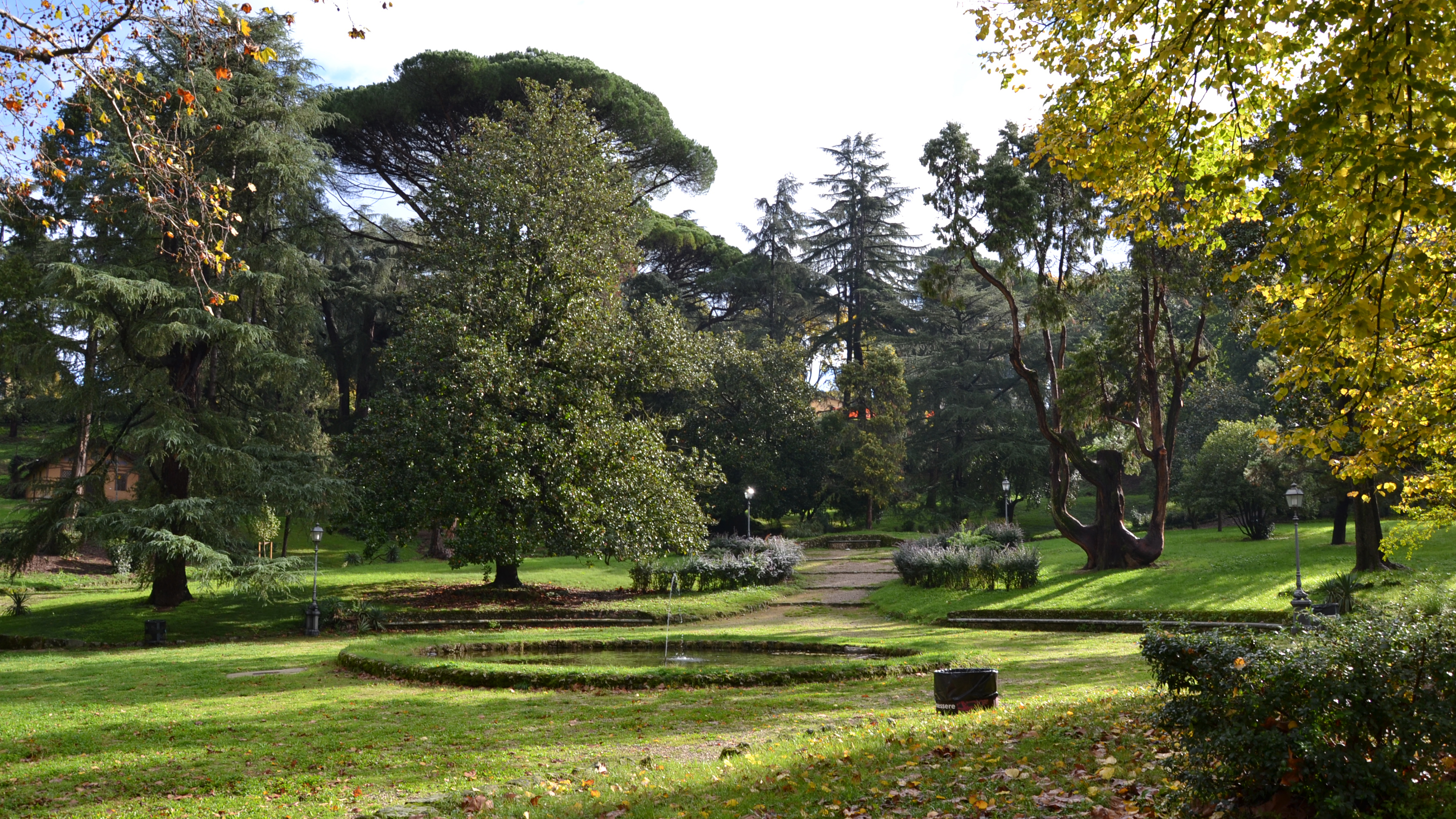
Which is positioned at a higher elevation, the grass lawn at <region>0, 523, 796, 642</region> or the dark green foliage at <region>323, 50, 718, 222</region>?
the dark green foliage at <region>323, 50, 718, 222</region>

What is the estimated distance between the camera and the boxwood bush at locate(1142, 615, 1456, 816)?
14.3 feet

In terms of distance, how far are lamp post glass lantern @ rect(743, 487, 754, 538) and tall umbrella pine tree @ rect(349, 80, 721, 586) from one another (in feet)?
13.5

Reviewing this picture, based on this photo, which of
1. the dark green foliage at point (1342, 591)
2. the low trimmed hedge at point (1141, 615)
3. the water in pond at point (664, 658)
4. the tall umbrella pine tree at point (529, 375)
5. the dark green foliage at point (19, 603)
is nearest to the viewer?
the water in pond at point (664, 658)

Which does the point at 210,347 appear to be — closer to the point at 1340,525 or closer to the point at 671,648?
the point at 671,648

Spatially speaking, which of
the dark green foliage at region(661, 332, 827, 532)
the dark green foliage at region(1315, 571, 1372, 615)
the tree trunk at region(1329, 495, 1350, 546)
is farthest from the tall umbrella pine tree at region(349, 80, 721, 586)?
the tree trunk at region(1329, 495, 1350, 546)

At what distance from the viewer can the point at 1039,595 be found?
2269cm

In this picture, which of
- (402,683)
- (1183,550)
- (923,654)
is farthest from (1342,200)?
(1183,550)

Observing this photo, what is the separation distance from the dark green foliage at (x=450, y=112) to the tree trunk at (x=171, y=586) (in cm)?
1352

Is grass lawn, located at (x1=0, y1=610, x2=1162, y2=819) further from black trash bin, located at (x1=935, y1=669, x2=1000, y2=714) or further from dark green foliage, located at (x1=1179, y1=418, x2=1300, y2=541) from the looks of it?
dark green foliage, located at (x1=1179, y1=418, x2=1300, y2=541)

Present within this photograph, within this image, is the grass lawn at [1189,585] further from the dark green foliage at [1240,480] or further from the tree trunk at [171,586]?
the tree trunk at [171,586]

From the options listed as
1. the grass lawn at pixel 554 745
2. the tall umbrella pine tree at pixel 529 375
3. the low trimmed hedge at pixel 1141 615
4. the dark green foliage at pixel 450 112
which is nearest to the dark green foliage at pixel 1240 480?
the low trimmed hedge at pixel 1141 615

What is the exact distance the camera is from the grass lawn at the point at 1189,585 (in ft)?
64.0

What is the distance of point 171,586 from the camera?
878 inches

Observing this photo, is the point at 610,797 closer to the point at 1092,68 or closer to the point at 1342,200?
the point at 1342,200
